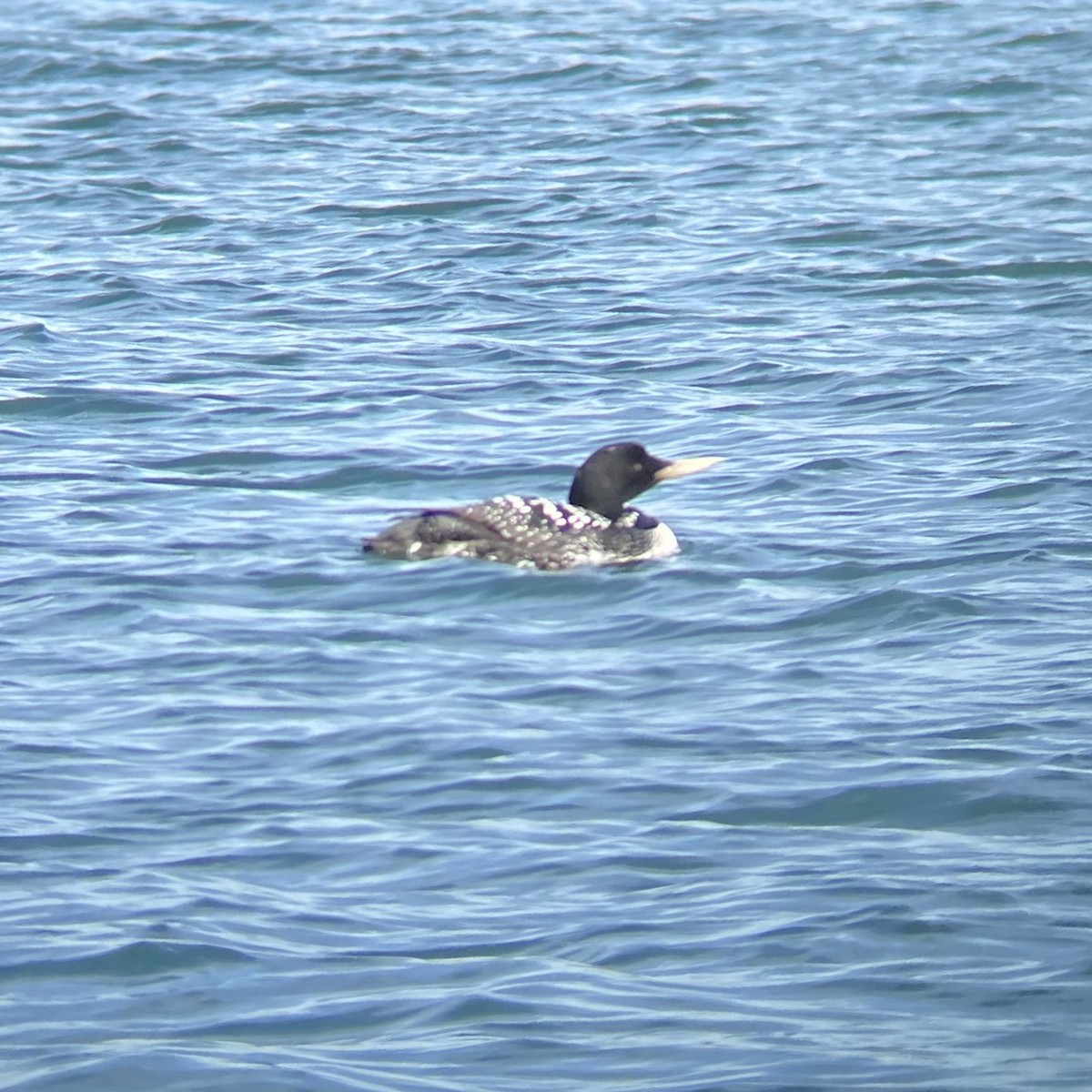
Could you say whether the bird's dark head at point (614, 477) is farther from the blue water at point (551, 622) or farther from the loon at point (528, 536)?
the blue water at point (551, 622)

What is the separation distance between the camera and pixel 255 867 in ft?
21.3

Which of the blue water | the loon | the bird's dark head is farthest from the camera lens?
the bird's dark head

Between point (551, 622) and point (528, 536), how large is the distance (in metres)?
0.64

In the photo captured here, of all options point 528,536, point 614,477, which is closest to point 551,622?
point 528,536

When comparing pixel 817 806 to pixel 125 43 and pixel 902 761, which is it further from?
pixel 125 43

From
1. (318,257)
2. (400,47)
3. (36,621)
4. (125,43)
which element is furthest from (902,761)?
(125,43)

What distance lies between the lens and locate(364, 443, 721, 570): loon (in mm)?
9422

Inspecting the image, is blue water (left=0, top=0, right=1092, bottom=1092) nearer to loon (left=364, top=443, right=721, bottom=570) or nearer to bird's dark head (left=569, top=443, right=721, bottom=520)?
loon (left=364, top=443, right=721, bottom=570)

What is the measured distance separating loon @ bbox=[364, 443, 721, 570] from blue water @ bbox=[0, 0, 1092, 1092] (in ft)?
0.53

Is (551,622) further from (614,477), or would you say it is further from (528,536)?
(614,477)

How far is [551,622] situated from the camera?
29.1ft

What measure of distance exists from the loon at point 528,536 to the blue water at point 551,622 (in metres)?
0.16

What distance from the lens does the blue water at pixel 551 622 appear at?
18.9 ft

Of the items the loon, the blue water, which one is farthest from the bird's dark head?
the blue water
